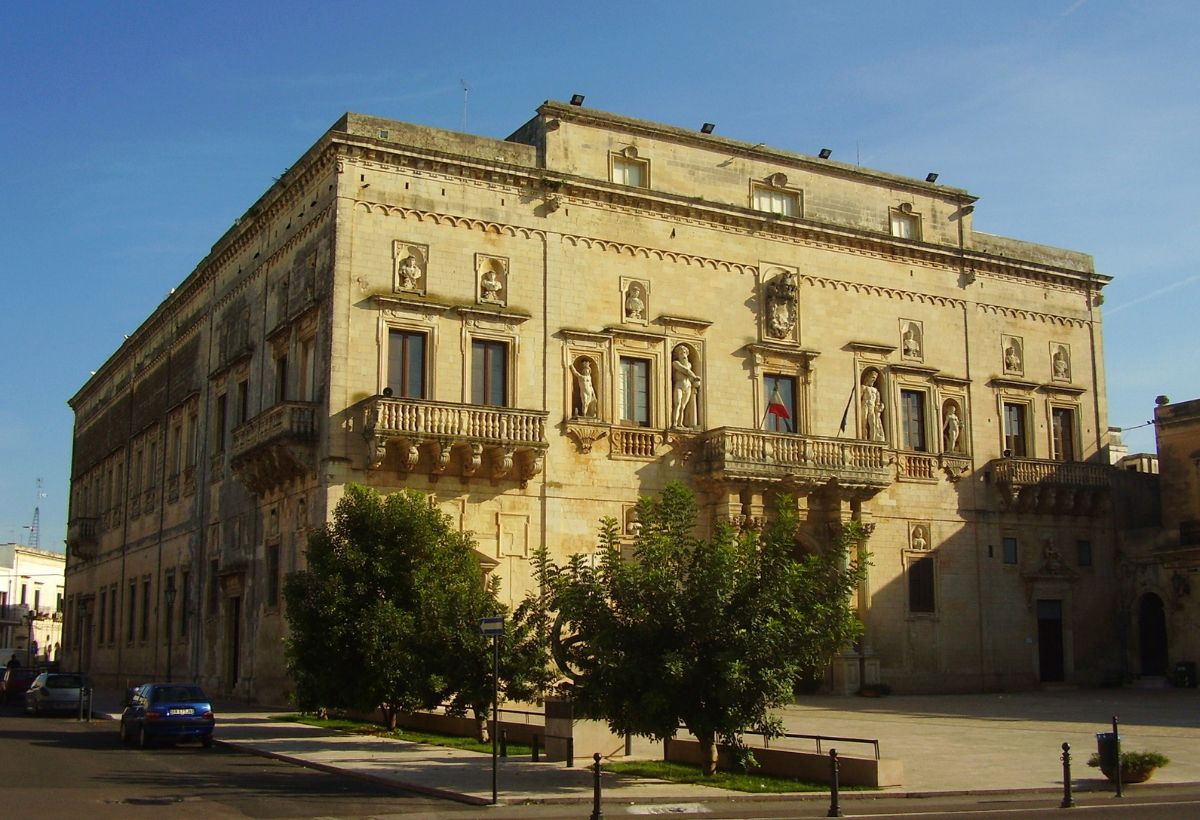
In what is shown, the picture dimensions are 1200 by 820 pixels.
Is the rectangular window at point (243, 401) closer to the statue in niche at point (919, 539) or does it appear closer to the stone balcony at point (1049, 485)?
the statue in niche at point (919, 539)

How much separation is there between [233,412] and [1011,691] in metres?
24.3

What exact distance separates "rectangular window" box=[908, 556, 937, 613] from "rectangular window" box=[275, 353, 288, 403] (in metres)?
18.3

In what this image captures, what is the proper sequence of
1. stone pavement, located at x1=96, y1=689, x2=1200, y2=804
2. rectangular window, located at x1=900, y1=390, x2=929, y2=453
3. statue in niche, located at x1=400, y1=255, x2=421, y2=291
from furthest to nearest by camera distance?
rectangular window, located at x1=900, y1=390, x2=929, y2=453
statue in niche, located at x1=400, y1=255, x2=421, y2=291
stone pavement, located at x1=96, y1=689, x2=1200, y2=804

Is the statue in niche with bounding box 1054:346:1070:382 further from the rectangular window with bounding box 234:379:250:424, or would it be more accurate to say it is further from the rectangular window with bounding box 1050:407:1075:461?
the rectangular window with bounding box 234:379:250:424

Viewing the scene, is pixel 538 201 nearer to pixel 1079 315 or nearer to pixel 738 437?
pixel 738 437

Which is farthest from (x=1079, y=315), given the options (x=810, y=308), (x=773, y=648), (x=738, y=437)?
(x=773, y=648)

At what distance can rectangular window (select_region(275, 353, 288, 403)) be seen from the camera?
3400 centimetres

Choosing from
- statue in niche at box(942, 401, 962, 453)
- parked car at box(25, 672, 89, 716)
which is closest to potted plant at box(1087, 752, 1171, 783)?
statue in niche at box(942, 401, 962, 453)

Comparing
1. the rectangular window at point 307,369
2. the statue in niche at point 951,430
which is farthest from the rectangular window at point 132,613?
the statue in niche at point 951,430

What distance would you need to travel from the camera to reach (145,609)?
4538 cm

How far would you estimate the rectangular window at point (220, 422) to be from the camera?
3853cm

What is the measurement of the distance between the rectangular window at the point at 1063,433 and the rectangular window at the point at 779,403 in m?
9.90

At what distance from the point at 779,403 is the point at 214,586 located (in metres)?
17.1

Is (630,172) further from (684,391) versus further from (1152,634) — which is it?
(1152,634)
